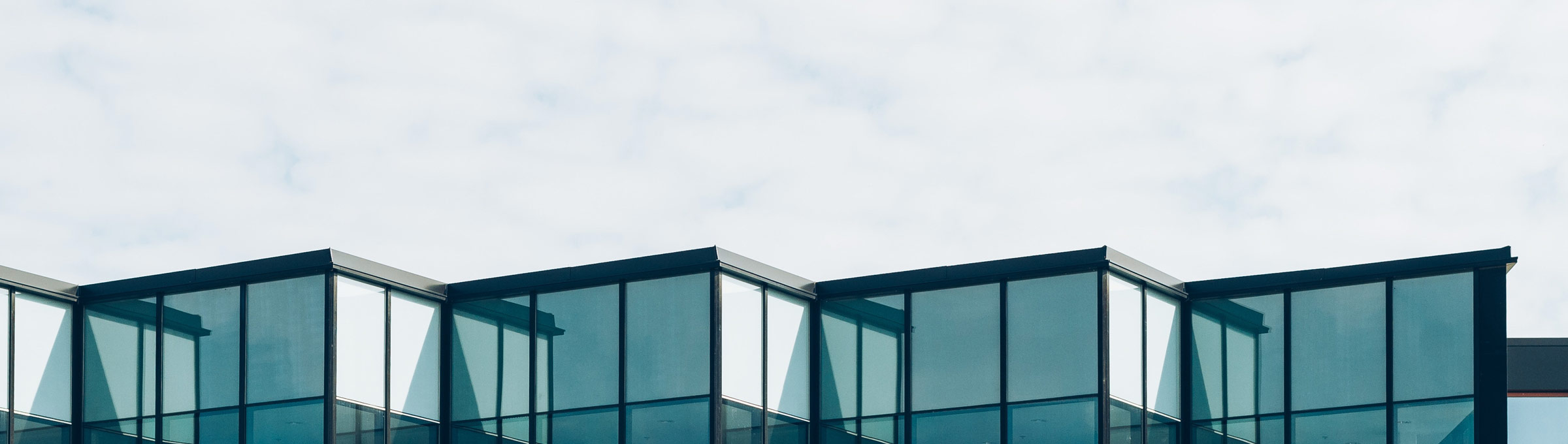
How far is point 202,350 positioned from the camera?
25.4 metres

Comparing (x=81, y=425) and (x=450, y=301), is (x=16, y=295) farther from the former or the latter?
(x=450, y=301)

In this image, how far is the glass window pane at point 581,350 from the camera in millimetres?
25000

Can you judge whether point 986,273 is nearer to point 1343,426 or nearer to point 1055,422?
point 1055,422

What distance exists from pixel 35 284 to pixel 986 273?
13412mm

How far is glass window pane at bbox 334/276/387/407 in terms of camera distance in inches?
965

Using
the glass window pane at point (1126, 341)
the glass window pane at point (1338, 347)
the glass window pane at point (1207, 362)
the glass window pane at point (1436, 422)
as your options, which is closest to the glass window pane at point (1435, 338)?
the glass window pane at point (1436, 422)

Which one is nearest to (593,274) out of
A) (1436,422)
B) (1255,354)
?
(1255,354)

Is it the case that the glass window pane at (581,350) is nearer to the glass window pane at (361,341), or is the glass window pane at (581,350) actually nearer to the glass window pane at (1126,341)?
the glass window pane at (361,341)

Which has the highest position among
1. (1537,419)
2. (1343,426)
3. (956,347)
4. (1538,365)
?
(956,347)

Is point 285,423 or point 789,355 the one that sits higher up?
point 789,355

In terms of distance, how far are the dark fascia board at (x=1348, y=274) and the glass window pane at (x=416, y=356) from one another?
32.2ft

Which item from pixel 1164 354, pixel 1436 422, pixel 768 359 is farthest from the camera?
pixel 1164 354

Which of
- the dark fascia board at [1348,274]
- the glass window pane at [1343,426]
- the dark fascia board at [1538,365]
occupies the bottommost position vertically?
the glass window pane at [1343,426]

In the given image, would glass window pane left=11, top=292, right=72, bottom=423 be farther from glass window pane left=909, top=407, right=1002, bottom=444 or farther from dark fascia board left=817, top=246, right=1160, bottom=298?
glass window pane left=909, top=407, right=1002, bottom=444
